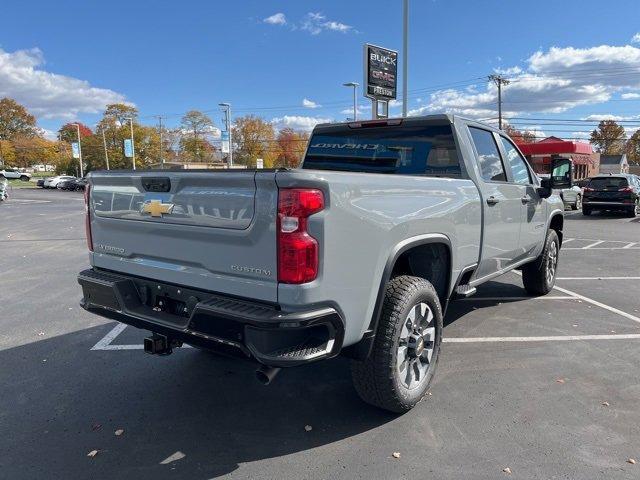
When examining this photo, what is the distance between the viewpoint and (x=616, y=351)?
4512 millimetres

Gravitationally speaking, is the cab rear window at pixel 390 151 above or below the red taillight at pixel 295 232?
above

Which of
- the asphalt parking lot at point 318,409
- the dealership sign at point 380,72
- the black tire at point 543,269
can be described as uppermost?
the dealership sign at point 380,72

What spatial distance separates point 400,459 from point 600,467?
3.62 feet

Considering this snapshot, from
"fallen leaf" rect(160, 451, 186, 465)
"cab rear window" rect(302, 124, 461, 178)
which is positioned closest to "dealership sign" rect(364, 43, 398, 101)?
"cab rear window" rect(302, 124, 461, 178)

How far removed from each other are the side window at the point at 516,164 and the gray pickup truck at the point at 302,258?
0.81 meters

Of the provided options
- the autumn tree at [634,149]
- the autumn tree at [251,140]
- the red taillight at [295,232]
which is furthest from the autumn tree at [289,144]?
the red taillight at [295,232]

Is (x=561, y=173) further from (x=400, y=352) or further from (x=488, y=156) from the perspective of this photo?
(x=400, y=352)

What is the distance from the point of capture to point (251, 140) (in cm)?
8019

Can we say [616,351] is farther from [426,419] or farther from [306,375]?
[306,375]

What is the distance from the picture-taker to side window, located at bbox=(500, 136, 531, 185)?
504cm

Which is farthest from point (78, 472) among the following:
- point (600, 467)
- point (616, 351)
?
point (616, 351)

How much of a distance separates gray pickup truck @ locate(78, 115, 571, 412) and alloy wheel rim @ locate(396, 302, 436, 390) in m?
0.01

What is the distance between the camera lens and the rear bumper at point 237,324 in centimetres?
251

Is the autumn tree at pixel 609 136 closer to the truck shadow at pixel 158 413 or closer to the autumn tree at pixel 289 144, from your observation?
the autumn tree at pixel 289 144
